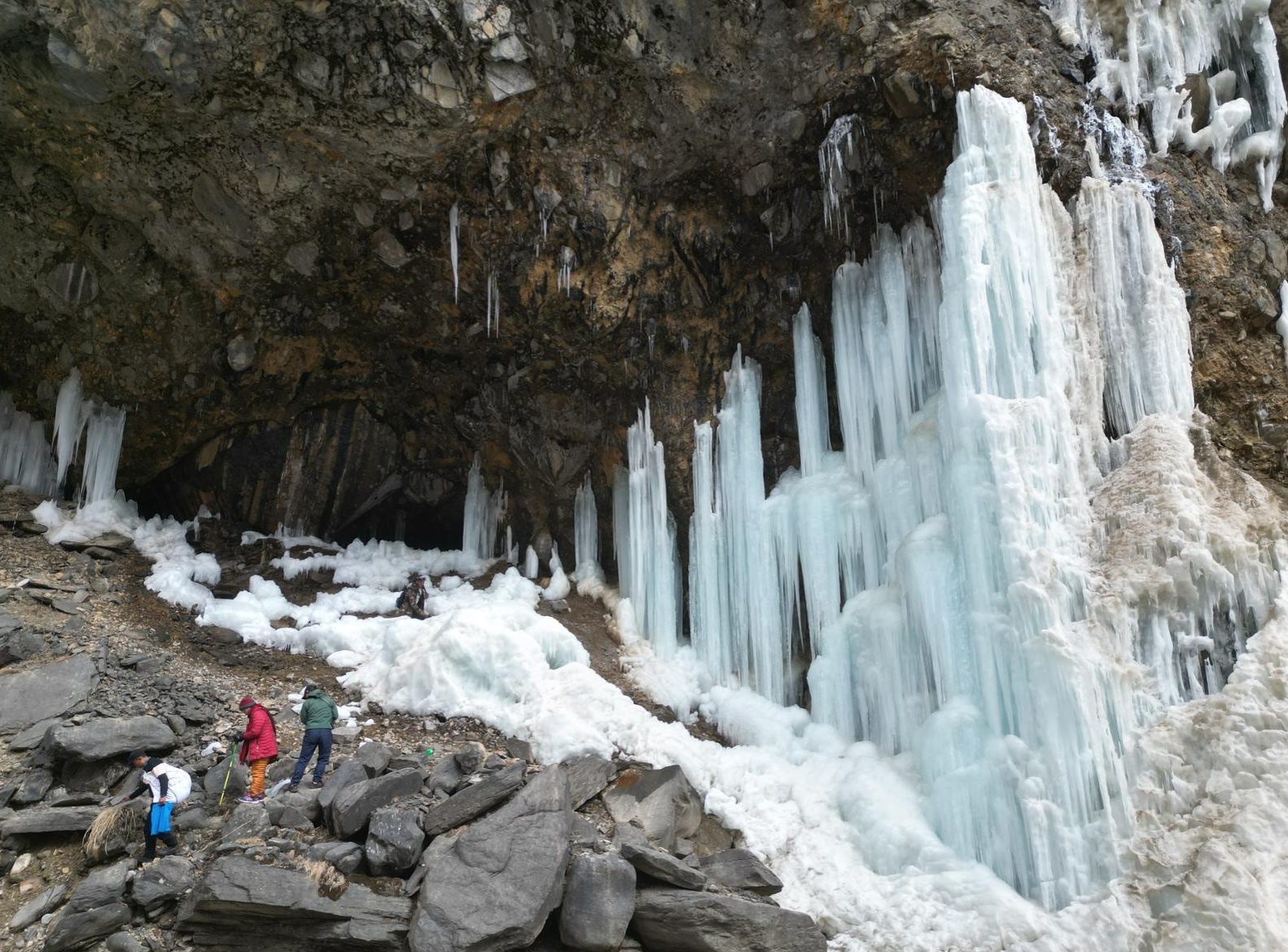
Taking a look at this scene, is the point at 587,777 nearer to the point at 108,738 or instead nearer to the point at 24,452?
the point at 108,738

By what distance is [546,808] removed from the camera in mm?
7621

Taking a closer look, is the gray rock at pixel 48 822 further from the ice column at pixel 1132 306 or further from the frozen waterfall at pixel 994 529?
the ice column at pixel 1132 306

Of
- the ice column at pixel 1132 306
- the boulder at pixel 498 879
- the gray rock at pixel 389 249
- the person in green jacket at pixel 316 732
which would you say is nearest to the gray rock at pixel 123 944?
the boulder at pixel 498 879

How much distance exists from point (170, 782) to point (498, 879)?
3205mm

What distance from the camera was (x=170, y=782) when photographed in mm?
7484

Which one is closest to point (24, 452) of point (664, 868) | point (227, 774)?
point (227, 774)

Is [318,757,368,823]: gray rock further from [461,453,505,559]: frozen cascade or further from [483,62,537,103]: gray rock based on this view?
[483,62,537,103]: gray rock

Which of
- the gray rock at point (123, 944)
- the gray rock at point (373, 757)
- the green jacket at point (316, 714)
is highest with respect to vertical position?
the green jacket at point (316, 714)

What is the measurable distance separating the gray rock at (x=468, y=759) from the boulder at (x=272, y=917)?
215 cm

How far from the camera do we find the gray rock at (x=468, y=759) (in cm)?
875

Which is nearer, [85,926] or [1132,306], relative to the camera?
[85,926]

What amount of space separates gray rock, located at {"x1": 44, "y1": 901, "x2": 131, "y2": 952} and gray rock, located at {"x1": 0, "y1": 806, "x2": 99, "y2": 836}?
1.27 m

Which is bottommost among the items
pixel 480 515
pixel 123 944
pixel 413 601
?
pixel 123 944

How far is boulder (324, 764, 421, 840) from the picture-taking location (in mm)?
7453
